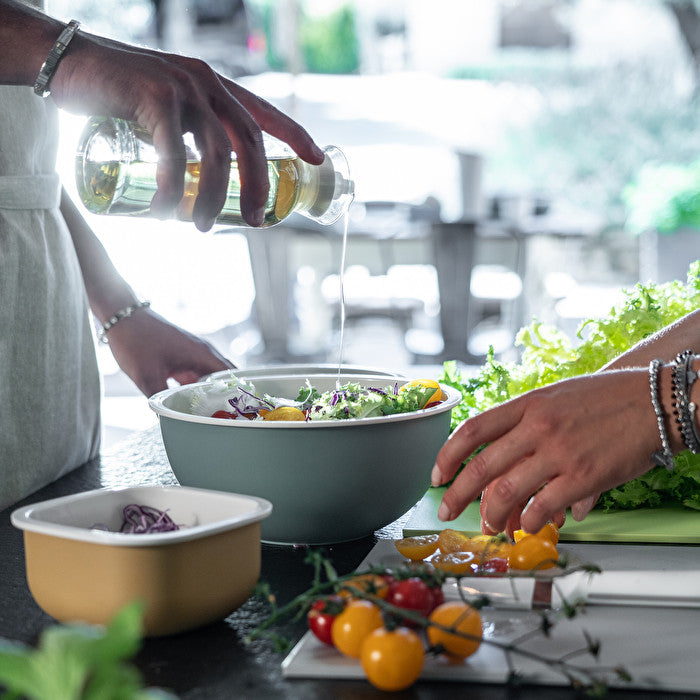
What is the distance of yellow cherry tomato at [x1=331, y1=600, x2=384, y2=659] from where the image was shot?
0.69m

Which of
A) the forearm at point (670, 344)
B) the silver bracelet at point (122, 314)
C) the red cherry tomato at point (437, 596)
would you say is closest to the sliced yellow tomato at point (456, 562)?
the red cherry tomato at point (437, 596)

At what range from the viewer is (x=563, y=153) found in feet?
35.3

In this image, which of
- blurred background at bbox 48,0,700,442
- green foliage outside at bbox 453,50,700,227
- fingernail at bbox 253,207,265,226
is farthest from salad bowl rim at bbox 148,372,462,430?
green foliage outside at bbox 453,50,700,227

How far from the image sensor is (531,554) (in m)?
0.88

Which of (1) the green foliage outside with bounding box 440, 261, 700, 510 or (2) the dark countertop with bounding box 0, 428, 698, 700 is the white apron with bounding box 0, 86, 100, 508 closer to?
(2) the dark countertop with bounding box 0, 428, 698, 700

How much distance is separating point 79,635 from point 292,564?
0.56m

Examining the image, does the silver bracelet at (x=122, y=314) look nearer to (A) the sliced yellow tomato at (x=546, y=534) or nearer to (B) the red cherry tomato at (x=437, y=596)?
(A) the sliced yellow tomato at (x=546, y=534)

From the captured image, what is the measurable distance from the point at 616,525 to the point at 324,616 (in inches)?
20.1

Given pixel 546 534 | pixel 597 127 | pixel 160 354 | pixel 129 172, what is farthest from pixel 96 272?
pixel 597 127

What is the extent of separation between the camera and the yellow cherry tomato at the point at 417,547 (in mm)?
942

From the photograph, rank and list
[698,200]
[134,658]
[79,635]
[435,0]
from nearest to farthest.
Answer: [79,635]
[134,658]
[698,200]
[435,0]

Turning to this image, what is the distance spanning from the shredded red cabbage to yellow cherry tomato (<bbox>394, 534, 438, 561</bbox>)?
0.24 metres

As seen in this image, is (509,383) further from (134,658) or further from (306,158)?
(134,658)

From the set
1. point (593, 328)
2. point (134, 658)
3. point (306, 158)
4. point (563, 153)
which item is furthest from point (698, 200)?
point (134, 658)
